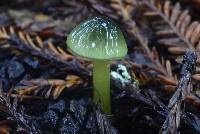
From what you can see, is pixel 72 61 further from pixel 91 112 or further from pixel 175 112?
pixel 175 112

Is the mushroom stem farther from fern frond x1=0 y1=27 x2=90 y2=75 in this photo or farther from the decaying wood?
the decaying wood

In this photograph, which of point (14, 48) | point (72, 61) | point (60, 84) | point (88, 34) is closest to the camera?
point (88, 34)

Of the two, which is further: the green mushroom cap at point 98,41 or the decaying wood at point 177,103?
the green mushroom cap at point 98,41

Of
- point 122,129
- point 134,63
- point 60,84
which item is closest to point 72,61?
point 60,84

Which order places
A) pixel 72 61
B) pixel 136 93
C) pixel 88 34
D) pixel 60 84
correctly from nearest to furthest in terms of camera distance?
pixel 88 34 → pixel 136 93 → pixel 60 84 → pixel 72 61

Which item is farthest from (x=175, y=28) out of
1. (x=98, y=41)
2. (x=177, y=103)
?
(x=177, y=103)

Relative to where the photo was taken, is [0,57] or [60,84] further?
[0,57]

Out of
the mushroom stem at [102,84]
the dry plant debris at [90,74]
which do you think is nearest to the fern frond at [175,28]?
the dry plant debris at [90,74]

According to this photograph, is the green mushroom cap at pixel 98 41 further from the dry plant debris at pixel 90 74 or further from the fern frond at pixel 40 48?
the fern frond at pixel 40 48

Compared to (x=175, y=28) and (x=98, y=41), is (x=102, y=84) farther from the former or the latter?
(x=175, y=28)
